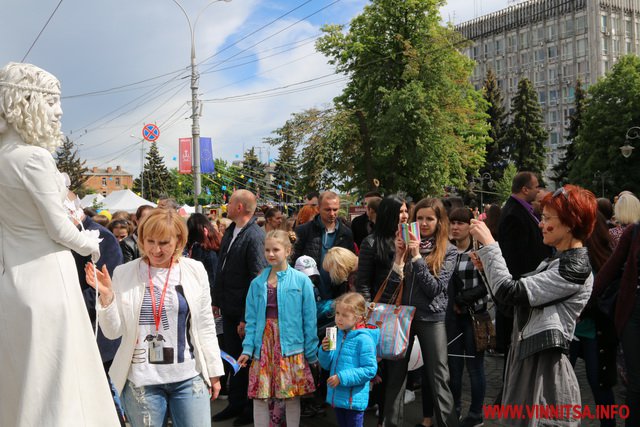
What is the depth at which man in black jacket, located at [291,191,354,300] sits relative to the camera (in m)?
7.36

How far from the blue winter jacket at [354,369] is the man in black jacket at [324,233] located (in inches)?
92.5

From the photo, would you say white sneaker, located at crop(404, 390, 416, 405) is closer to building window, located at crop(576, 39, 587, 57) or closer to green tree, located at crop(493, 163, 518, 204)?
green tree, located at crop(493, 163, 518, 204)

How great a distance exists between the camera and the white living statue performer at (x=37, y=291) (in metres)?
2.76

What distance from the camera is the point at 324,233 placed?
744 cm

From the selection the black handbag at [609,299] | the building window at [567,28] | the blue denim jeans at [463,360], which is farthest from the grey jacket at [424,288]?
the building window at [567,28]

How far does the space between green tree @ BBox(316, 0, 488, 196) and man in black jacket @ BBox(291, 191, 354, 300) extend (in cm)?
2238

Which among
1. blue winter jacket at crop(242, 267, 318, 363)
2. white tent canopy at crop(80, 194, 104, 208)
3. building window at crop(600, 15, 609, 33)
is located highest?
building window at crop(600, 15, 609, 33)

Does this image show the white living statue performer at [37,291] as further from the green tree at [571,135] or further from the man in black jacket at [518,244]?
the green tree at [571,135]

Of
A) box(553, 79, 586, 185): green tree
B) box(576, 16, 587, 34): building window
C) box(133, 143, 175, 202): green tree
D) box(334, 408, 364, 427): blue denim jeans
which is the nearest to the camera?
box(334, 408, 364, 427): blue denim jeans

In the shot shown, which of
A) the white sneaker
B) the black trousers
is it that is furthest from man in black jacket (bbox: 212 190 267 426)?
the white sneaker

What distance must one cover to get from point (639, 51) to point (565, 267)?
96.2 metres

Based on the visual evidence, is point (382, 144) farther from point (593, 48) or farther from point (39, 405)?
point (593, 48)

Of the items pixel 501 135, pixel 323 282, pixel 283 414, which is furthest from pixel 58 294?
pixel 501 135

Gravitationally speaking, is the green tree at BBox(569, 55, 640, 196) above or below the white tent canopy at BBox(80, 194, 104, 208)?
above
